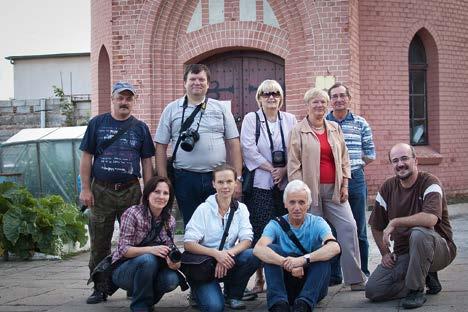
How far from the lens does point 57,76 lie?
35.0m

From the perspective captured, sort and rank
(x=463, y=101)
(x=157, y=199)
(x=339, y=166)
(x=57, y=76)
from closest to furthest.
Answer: (x=157, y=199) → (x=339, y=166) → (x=463, y=101) → (x=57, y=76)

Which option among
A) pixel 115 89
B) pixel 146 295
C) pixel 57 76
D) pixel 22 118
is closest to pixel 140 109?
pixel 115 89

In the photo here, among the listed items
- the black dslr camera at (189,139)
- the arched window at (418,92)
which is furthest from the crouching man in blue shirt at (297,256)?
the arched window at (418,92)

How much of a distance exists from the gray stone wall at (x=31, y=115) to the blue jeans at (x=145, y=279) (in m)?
20.1

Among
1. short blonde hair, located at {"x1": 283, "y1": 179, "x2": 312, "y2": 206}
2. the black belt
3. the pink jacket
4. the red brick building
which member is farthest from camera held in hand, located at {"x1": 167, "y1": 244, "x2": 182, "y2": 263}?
the red brick building

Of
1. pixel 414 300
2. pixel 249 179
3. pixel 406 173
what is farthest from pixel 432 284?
pixel 249 179

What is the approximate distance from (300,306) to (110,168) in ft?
7.40

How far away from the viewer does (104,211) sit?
268 inches

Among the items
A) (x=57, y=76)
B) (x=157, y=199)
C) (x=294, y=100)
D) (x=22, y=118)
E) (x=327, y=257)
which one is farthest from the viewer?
(x=57, y=76)

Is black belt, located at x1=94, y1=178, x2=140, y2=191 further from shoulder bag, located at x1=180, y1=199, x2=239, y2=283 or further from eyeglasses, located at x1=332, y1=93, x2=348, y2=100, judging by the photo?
eyeglasses, located at x1=332, y1=93, x2=348, y2=100

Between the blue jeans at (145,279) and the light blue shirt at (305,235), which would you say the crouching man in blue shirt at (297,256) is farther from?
the blue jeans at (145,279)

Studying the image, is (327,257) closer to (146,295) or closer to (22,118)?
(146,295)

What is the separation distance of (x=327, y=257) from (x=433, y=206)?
1.06 metres

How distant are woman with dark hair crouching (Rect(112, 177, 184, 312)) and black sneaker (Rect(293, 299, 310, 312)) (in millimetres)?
1033
